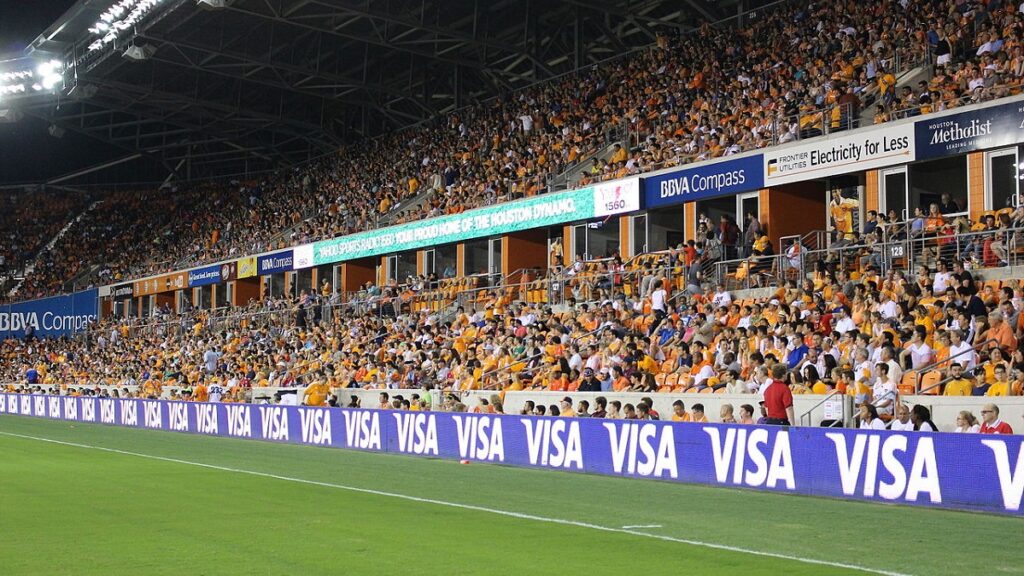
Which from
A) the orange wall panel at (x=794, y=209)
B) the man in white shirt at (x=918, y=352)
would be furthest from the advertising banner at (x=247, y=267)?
the man in white shirt at (x=918, y=352)

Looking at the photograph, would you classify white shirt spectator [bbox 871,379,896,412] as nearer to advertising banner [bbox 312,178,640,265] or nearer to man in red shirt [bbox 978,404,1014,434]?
man in red shirt [bbox 978,404,1014,434]

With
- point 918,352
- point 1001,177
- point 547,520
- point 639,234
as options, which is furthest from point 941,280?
point 639,234

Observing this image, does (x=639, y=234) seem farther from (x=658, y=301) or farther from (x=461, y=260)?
(x=461, y=260)

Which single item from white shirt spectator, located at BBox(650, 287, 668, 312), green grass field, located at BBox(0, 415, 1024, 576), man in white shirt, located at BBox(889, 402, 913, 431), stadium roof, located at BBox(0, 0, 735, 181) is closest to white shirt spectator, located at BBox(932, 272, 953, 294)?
man in white shirt, located at BBox(889, 402, 913, 431)

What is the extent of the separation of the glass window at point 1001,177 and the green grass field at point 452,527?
10.4 m

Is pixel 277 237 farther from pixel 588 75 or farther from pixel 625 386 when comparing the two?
pixel 625 386

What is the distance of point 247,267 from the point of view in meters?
48.8

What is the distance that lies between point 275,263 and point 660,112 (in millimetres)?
21501

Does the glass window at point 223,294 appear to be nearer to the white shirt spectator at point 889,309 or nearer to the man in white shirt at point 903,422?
the white shirt spectator at point 889,309

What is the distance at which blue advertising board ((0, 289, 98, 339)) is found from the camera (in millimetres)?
59969

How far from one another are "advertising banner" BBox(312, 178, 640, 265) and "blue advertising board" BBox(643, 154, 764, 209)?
62 cm

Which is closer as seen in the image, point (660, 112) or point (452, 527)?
point (452, 527)

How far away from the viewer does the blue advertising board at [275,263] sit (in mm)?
45875

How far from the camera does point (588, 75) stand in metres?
37.0
